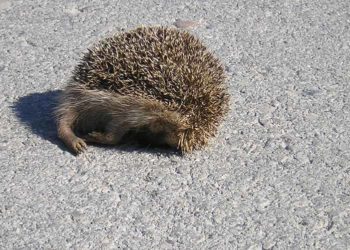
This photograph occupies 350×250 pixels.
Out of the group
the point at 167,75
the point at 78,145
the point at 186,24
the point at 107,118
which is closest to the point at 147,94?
the point at 167,75

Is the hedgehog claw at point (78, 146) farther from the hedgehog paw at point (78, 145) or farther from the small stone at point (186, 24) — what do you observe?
the small stone at point (186, 24)

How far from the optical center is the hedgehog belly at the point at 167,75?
14.2 ft

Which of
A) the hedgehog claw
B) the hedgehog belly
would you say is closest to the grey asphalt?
the hedgehog claw

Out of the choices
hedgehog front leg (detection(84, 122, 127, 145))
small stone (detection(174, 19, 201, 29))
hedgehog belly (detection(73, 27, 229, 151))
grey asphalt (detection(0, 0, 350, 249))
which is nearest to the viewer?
grey asphalt (detection(0, 0, 350, 249))

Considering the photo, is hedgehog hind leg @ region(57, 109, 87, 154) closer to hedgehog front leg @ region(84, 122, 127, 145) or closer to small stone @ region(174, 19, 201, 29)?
hedgehog front leg @ region(84, 122, 127, 145)

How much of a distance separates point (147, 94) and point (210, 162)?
0.62 meters

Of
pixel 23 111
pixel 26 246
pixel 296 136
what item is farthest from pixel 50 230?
pixel 296 136

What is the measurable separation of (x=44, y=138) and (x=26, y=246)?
1090 millimetres

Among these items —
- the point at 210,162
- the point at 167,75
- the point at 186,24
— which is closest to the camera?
the point at 167,75

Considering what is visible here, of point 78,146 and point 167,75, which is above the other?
point 167,75

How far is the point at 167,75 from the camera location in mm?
4348

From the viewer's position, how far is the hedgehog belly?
4340mm

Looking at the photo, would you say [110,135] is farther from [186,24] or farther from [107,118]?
[186,24]

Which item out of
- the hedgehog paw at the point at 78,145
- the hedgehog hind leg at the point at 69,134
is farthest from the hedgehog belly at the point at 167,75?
the hedgehog paw at the point at 78,145
